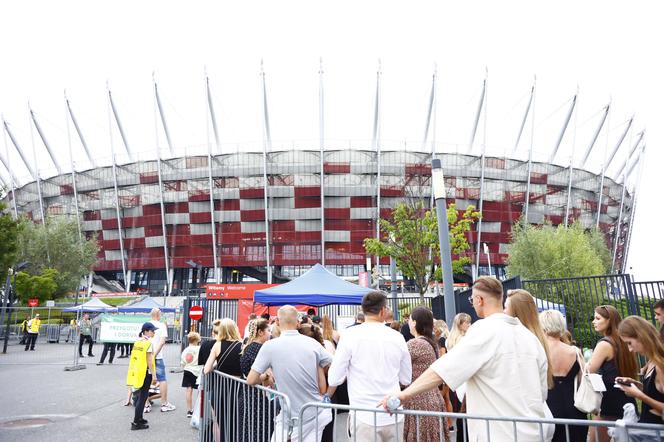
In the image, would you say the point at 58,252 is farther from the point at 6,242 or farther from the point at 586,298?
the point at 586,298

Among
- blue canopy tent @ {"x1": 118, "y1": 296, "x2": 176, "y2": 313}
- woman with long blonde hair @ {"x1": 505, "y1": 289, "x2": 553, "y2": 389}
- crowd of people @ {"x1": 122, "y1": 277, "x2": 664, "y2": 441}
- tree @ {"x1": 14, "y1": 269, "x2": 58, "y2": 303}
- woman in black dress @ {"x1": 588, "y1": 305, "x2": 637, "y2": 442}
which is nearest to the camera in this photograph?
crowd of people @ {"x1": 122, "y1": 277, "x2": 664, "y2": 441}

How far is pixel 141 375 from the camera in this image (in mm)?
7414

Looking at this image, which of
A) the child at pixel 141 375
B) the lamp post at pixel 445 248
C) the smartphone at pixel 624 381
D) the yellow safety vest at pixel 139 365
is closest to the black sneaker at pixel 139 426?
the child at pixel 141 375

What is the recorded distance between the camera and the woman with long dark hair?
4.19 metres

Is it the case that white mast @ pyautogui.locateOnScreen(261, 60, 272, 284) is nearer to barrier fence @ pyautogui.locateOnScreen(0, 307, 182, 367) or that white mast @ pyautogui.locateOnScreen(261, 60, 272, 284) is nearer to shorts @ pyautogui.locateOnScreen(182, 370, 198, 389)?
barrier fence @ pyautogui.locateOnScreen(0, 307, 182, 367)

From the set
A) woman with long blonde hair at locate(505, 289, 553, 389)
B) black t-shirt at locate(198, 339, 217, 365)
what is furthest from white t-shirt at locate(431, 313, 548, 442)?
black t-shirt at locate(198, 339, 217, 365)

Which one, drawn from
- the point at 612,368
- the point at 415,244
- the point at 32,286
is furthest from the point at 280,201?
the point at 612,368

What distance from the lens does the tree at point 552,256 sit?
3316 cm

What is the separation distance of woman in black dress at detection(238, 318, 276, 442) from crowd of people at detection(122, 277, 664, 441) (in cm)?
1

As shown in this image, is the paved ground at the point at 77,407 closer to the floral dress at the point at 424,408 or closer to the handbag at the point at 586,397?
the floral dress at the point at 424,408

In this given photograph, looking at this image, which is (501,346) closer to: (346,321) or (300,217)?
(346,321)

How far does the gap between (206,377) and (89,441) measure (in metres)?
2.49

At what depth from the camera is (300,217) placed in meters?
50.7

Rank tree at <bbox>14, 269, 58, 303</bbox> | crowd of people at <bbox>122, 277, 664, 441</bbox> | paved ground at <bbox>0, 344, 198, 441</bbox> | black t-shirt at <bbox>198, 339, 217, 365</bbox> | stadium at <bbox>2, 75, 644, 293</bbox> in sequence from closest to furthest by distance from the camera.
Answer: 1. crowd of people at <bbox>122, 277, 664, 441</bbox>
2. black t-shirt at <bbox>198, 339, 217, 365</bbox>
3. paved ground at <bbox>0, 344, 198, 441</bbox>
4. tree at <bbox>14, 269, 58, 303</bbox>
5. stadium at <bbox>2, 75, 644, 293</bbox>
